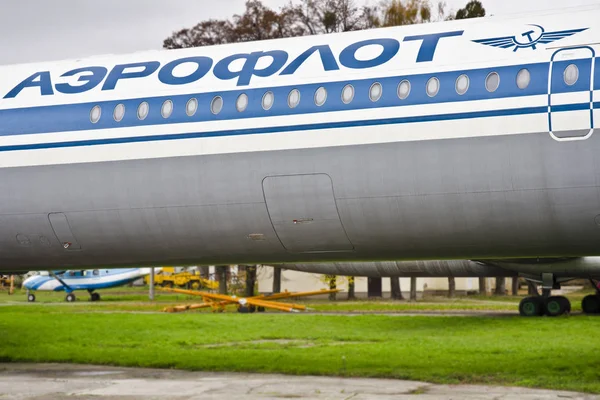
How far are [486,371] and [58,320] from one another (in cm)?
1914

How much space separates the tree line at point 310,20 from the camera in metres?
41.2

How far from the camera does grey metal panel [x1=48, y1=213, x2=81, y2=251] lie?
41.3 ft

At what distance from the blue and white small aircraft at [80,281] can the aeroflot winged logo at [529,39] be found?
44.8 meters

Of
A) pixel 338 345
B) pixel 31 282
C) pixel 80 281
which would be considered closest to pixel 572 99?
pixel 338 345

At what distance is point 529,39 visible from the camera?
1074 cm

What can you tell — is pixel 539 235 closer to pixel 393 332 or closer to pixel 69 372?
pixel 69 372

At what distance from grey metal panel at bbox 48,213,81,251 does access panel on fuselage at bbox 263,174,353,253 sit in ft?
10.4

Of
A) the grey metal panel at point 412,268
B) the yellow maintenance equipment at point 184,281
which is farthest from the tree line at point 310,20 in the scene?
the yellow maintenance equipment at point 184,281

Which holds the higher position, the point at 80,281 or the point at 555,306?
the point at 80,281

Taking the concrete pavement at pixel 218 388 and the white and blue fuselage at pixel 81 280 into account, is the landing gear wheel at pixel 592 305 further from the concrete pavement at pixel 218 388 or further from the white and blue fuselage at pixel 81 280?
the white and blue fuselage at pixel 81 280

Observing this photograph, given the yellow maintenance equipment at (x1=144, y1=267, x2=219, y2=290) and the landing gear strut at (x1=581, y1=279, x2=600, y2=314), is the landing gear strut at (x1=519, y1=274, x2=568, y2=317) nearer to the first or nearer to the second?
the landing gear strut at (x1=581, y1=279, x2=600, y2=314)

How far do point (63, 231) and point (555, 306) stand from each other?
75.6 ft

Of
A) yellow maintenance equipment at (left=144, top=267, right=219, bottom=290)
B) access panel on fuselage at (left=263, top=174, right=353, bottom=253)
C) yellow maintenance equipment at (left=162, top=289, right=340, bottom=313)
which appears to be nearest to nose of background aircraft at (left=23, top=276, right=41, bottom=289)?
yellow maintenance equipment at (left=144, top=267, right=219, bottom=290)

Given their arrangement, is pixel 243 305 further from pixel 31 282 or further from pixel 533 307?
pixel 31 282
